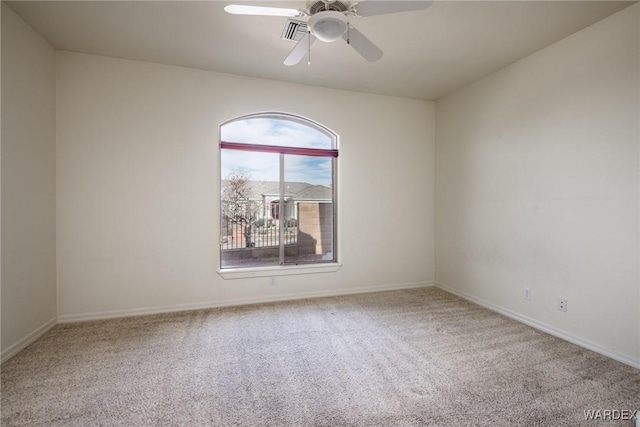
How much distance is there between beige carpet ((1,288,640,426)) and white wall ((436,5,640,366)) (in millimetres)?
418

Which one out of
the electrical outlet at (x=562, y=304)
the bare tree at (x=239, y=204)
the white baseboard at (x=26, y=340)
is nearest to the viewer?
the white baseboard at (x=26, y=340)

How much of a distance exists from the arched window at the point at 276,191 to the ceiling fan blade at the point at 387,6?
2.02 m

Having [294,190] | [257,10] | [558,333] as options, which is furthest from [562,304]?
[257,10]

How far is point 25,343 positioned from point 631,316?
4.80 metres

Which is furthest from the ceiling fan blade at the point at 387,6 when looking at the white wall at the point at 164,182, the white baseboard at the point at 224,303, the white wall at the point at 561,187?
the white baseboard at the point at 224,303

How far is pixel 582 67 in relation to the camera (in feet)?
8.11

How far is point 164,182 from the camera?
10.4 feet

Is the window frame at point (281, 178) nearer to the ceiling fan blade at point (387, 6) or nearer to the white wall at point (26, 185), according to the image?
the white wall at point (26, 185)

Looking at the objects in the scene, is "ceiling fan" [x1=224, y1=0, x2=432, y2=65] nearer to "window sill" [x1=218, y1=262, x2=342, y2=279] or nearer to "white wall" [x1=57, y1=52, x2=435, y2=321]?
"white wall" [x1=57, y1=52, x2=435, y2=321]

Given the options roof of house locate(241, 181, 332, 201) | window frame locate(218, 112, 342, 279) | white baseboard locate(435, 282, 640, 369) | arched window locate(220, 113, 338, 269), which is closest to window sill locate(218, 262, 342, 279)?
window frame locate(218, 112, 342, 279)

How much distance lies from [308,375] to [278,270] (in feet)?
5.48

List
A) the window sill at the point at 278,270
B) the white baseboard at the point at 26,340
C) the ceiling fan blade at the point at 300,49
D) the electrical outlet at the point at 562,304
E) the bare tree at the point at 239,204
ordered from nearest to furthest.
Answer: the ceiling fan blade at the point at 300,49 → the white baseboard at the point at 26,340 → the electrical outlet at the point at 562,304 → the window sill at the point at 278,270 → the bare tree at the point at 239,204

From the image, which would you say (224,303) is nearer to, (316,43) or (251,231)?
(251,231)

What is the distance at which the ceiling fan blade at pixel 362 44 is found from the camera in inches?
76.4
